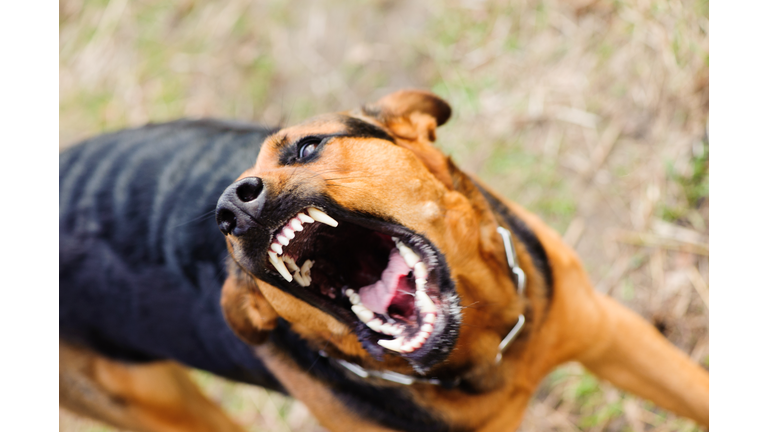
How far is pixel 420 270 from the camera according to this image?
2.45m

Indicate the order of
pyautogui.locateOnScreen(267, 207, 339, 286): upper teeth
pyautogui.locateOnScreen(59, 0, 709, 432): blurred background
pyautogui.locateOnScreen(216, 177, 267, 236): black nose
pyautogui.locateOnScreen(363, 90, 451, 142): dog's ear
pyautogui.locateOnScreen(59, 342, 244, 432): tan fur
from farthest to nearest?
pyautogui.locateOnScreen(59, 0, 709, 432): blurred background < pyautogui.locateOnScreen(59, 342, 244, 432): tan fur < pyautogui.locateOnScreen(363, 90, 451, 142): dog's ear < pyautogui.locateOnScreen(267, 207, 339, 286): upper teeth < pyautogui.locateOnScreen(216, 177, 267, 236): black nose

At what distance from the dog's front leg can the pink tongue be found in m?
1.18

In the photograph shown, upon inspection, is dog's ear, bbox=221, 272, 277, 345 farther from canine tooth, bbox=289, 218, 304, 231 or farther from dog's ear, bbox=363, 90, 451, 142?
dog's ear, bbox=363, 90, 451, 142

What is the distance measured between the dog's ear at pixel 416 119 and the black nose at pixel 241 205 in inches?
32.4

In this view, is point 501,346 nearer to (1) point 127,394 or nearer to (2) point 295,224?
(2) point 295,224

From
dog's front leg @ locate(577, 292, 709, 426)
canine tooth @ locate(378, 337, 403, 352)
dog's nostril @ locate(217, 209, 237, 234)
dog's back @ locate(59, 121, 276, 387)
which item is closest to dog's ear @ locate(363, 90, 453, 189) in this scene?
dog's back @ locate(59, 121, 276, 387)

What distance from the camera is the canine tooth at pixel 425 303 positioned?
242 cm

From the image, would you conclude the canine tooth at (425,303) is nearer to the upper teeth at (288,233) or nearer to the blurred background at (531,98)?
the upper teeth at (288,233)

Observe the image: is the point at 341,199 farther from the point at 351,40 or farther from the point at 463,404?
the point at 351,40

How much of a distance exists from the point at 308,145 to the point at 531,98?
9.50 ft

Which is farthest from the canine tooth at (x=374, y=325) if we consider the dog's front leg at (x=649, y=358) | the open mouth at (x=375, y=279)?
the dog's front leg at (x=649, y=358)

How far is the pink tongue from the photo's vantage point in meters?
2.68
